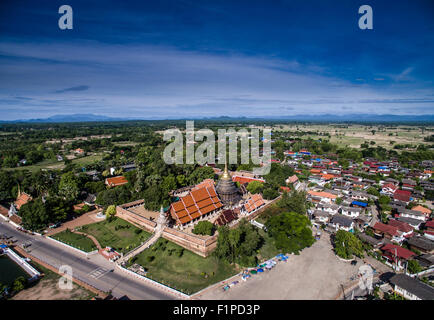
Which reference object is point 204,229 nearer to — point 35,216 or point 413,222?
point 35,216

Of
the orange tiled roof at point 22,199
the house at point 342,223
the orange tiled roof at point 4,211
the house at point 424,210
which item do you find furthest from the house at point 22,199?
the house at point 424,210

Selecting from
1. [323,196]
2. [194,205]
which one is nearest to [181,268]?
[194,205]

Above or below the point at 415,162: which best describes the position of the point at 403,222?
below

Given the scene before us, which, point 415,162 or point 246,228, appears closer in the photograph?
point 246,228

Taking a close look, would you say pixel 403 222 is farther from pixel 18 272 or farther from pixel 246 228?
pixel 18 272

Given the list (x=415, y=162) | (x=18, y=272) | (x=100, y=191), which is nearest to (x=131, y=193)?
(x=100, y=191)

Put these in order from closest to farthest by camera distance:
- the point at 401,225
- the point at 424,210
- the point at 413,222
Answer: the point at 401,225
the point at 413,222
the point at 424,210

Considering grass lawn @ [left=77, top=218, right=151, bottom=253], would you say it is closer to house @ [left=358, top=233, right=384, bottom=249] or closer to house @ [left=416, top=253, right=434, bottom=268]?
house @ [left=358, top=233, right=384, bottom=249]
